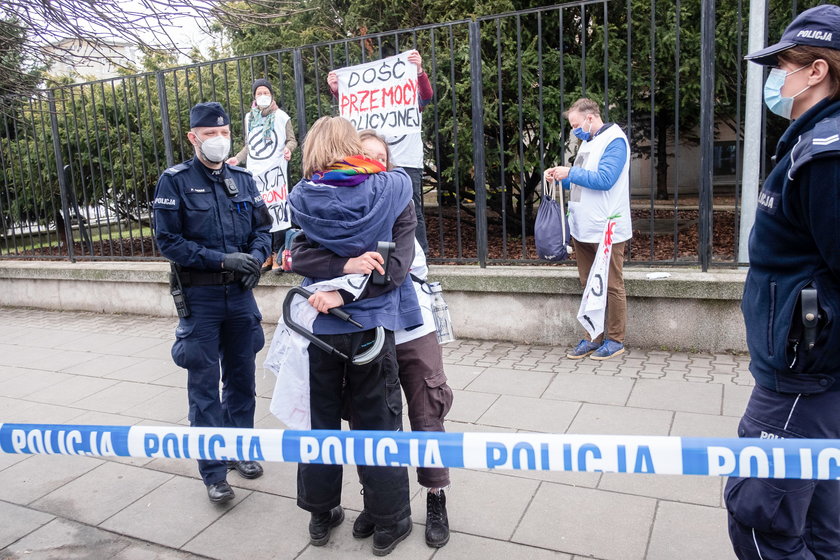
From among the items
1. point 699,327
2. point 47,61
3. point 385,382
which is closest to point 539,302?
point 699,327

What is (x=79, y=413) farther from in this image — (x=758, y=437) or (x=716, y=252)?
(x=716, y=252)

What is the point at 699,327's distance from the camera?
5.22m

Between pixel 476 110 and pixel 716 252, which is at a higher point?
pixel 476 110

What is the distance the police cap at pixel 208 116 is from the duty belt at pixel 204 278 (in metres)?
0.76

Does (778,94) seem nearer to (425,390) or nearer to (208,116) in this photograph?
(425,390)

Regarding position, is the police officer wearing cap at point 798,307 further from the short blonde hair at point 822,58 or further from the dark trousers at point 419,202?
the dark trousers at point 419,202

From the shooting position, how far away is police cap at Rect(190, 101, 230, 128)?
3426mm

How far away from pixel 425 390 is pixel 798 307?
5.14 feet

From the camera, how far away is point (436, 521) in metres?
2.90

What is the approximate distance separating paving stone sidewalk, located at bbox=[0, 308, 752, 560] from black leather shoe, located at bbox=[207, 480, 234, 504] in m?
0.05

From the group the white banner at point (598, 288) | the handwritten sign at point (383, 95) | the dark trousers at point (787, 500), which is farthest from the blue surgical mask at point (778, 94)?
the handwritten sign at point (383, 95)

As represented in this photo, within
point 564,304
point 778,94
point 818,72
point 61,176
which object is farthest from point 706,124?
point 61,176

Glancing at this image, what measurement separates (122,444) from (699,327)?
4.35 meters

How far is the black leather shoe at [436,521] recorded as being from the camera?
2.85 m
